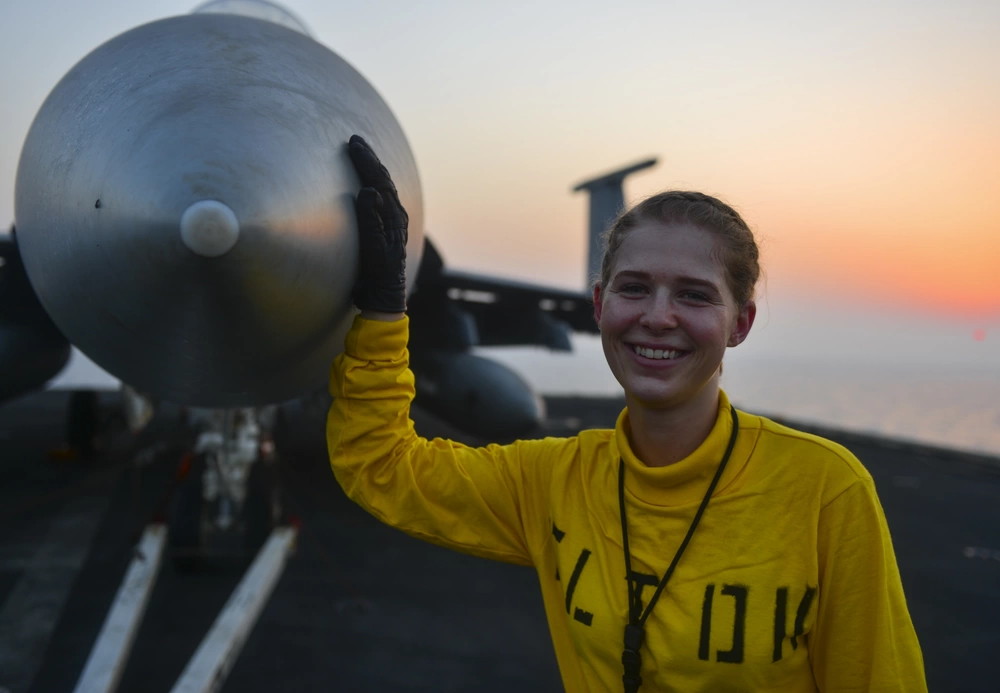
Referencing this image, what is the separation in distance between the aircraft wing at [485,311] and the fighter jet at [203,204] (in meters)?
3.20

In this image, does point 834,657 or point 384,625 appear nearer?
point 834,657

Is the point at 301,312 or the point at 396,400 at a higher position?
the point at 301,312

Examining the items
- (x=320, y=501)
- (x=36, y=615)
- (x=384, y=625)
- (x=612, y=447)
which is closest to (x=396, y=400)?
(x=612, y=447)

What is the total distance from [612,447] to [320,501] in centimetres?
695

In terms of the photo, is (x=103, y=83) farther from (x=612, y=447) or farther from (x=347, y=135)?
(x=612, y=447)

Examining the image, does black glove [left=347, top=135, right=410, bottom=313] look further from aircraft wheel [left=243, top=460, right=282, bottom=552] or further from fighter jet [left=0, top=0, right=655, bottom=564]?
aircraft wheel [left=243, top=460, right=282, bottom=552]

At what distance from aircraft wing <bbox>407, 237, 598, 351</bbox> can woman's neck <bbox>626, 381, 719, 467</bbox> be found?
10.0 feet

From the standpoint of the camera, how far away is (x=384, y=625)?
180 inches

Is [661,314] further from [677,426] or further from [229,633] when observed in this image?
[229,633]

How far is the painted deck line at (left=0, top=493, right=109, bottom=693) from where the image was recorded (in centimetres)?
388

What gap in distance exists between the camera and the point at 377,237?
4.79ft

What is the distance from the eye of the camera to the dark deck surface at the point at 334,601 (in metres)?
3.95

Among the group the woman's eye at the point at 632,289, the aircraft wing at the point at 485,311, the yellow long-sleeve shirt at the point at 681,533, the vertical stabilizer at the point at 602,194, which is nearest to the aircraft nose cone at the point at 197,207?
the yellow long-sleeve shirt at the point at 681,533

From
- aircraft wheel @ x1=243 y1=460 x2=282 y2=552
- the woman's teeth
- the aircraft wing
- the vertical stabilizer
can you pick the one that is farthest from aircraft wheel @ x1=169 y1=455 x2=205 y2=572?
the vertical stabilizer
